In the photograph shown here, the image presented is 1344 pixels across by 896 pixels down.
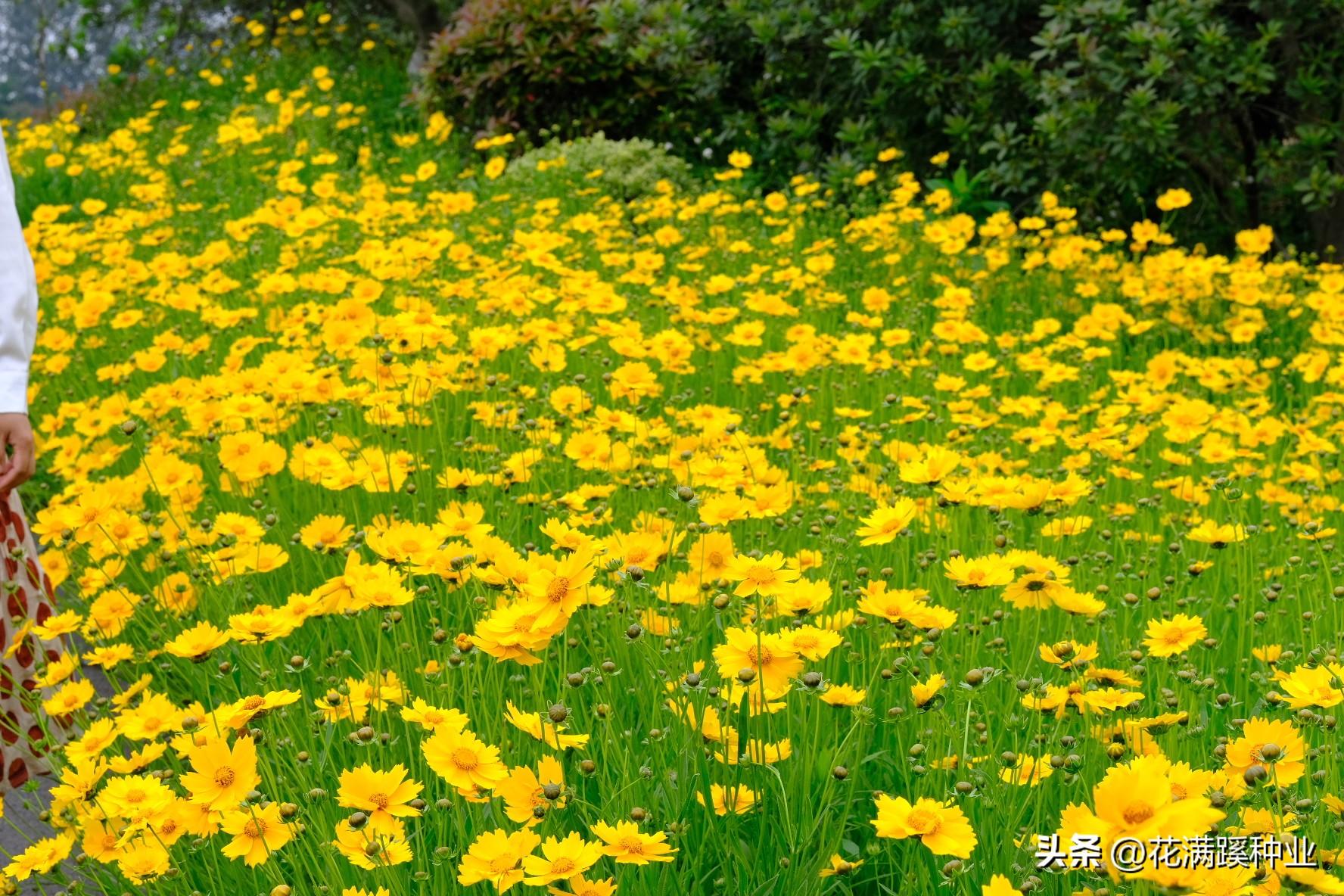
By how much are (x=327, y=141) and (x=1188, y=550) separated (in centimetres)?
645

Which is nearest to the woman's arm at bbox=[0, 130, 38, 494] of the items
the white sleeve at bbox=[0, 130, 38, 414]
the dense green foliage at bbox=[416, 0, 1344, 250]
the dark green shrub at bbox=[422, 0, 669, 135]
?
the white sleeve at bbox=[0, 130, 38, 414]

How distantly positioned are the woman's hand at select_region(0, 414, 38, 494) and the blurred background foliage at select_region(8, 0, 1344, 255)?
14.1ft

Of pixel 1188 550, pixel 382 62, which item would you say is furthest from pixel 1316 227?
pixel 382 62

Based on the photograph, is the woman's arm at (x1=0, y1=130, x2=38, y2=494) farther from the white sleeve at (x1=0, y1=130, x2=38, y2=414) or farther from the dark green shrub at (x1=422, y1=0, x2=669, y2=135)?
the dark green shrub at (x1=422, y1=0, x2=669, y2=135)

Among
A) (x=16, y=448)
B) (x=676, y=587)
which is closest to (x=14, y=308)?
(x=16, y=448)

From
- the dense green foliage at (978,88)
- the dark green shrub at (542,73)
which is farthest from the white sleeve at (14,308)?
the dark green shrub at (542,73)

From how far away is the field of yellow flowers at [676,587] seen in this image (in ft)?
4.62

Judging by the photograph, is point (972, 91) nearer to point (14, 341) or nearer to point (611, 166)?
point (611, 166)

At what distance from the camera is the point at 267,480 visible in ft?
8.86

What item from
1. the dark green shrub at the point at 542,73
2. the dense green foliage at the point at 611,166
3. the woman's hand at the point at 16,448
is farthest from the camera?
the dark green shrub at the point at 542,73

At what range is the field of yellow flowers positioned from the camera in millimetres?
1409

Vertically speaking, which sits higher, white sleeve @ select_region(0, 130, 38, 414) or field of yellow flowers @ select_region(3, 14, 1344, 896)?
white sleeve @ select_region(0, 130, 38, 414)

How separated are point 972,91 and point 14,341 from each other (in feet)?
16.0

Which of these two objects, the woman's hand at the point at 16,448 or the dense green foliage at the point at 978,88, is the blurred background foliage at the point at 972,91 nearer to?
the dense green foliage at the point at 978,88
